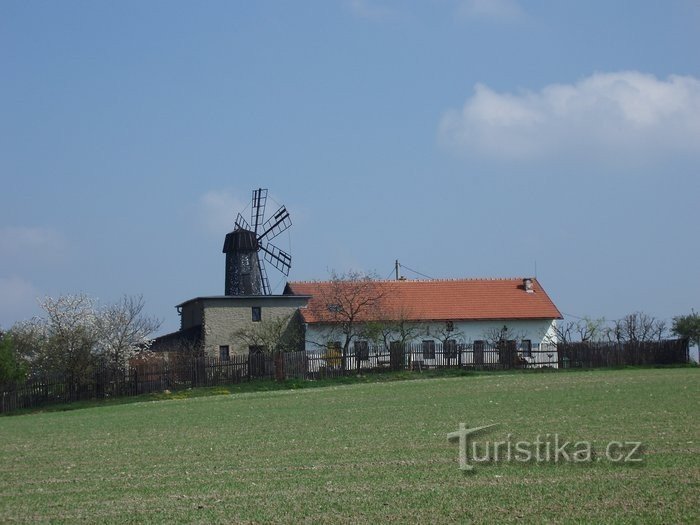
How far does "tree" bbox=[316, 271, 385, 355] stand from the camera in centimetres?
6638

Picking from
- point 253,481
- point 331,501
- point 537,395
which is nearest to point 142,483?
point 253,481

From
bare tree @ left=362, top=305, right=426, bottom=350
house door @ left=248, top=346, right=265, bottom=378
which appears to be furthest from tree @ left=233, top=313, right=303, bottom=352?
house door @ left=248, top=346, right=265, bottom=378

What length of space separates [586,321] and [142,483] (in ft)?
209

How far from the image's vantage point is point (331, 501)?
43.0 feet

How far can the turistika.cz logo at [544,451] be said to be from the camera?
1539 centimetres

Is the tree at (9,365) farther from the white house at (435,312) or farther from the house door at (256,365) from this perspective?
the white house at (435,312)

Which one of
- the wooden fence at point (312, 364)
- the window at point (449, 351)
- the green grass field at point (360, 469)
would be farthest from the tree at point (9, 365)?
the window at point (449, 351)

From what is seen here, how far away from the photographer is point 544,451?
53.6 ft

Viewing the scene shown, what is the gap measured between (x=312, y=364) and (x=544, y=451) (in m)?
39.5

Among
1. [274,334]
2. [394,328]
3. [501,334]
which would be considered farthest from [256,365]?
[501,334]

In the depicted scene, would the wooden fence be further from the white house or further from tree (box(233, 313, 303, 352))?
tree (box(233, 313, 303, 352))

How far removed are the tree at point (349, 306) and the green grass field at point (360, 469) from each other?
3547 centimetres

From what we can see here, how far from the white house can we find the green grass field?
36.4 metres

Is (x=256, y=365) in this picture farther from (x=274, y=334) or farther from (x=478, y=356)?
(x=274, y=334)
